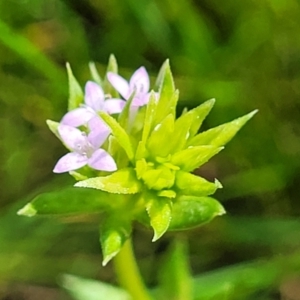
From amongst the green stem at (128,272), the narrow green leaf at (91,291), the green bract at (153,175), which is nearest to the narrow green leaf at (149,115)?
the green bract at (153,175)

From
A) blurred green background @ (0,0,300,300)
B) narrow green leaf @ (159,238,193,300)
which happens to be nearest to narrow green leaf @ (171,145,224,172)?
narrow green leaf @ (159,238,193,300)

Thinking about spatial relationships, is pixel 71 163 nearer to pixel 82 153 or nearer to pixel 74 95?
pixel 82 153

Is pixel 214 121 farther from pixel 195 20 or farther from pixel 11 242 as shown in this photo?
pixel 11 242

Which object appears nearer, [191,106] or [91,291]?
[91,291]

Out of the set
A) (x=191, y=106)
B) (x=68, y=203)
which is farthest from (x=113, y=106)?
(x=191, y=106)

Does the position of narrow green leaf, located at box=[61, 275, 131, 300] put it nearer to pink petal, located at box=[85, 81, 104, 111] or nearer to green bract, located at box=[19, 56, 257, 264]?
green bract, located at box=[19, 56, 257, 264]

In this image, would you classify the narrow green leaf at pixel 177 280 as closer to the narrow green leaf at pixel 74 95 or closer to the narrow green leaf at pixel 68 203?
the narrow green leaf at pixel 68 203

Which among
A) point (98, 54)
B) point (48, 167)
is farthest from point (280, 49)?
point (48, 167)
